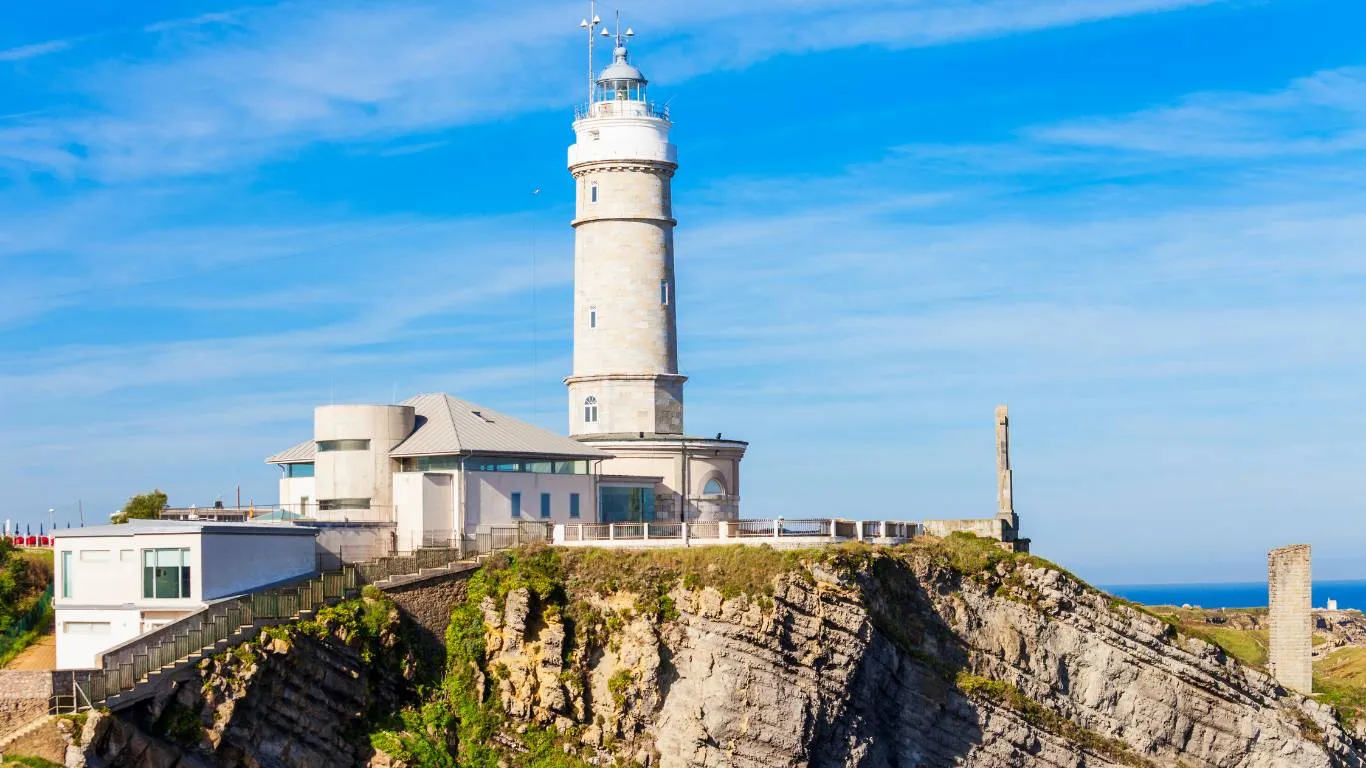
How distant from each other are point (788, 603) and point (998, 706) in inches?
321

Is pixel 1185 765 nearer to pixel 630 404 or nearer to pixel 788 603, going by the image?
pixel 788 603

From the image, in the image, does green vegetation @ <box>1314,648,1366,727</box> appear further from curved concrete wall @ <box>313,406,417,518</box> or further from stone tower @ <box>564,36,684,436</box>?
curved concrete wall @ <box>313,406,417,518</box>

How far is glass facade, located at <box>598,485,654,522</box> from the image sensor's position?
197ft

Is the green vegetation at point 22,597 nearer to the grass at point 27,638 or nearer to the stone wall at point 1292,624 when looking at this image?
the grass at point 27,638

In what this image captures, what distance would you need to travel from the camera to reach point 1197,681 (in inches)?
2183

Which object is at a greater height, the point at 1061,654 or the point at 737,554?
the point at 737,554

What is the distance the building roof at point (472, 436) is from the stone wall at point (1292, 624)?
2544cm

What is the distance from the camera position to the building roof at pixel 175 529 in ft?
150

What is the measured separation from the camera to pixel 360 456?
54.8 m

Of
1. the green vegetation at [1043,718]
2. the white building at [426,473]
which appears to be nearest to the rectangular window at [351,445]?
the white building at [426,473]

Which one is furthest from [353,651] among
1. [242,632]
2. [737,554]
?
[737,554]

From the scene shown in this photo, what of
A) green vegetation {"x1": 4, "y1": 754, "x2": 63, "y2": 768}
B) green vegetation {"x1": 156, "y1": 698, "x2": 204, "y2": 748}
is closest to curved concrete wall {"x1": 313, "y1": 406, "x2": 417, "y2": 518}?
green vegetation {"x1": 156, "y1": 698, "x2": 204, "y2": 748}

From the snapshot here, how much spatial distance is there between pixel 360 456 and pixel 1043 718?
22030mm

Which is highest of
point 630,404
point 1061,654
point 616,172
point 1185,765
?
point 616,172
